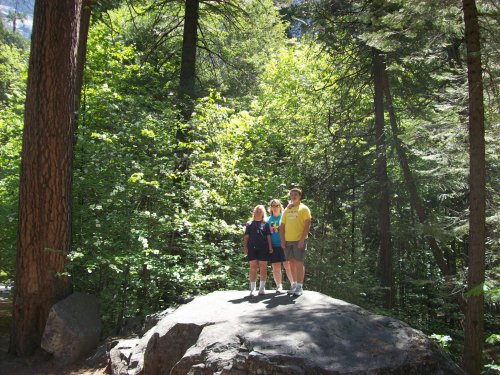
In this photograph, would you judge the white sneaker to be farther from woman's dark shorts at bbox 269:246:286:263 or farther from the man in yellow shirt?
woman's dark shorts at bbox 269:246:286:263

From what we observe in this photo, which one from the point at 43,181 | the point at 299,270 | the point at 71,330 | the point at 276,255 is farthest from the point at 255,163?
the point at 71,330

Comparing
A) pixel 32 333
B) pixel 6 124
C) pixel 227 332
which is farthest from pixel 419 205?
pixel 6 124

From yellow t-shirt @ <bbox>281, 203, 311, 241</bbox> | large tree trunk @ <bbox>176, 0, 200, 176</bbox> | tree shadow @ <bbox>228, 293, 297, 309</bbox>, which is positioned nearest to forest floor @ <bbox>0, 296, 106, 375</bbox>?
tree shadow @ <bbox>228, 293, 297, 309</bbox>

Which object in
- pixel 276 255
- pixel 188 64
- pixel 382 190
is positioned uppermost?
pixel 188 64

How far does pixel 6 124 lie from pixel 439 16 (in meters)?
9.85

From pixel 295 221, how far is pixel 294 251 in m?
0.49

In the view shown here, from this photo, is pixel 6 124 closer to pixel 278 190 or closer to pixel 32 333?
pixel 32 333

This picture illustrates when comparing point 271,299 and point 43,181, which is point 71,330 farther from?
point 271,299

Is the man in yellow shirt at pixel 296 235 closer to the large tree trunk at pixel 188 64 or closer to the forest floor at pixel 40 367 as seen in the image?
the forest floor at pixel 40 367

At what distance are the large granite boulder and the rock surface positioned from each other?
1261 mm

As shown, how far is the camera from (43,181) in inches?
296

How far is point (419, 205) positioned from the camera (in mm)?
12930

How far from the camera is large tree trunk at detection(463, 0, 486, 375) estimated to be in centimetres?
722

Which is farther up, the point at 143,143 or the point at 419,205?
the point at 143,143
